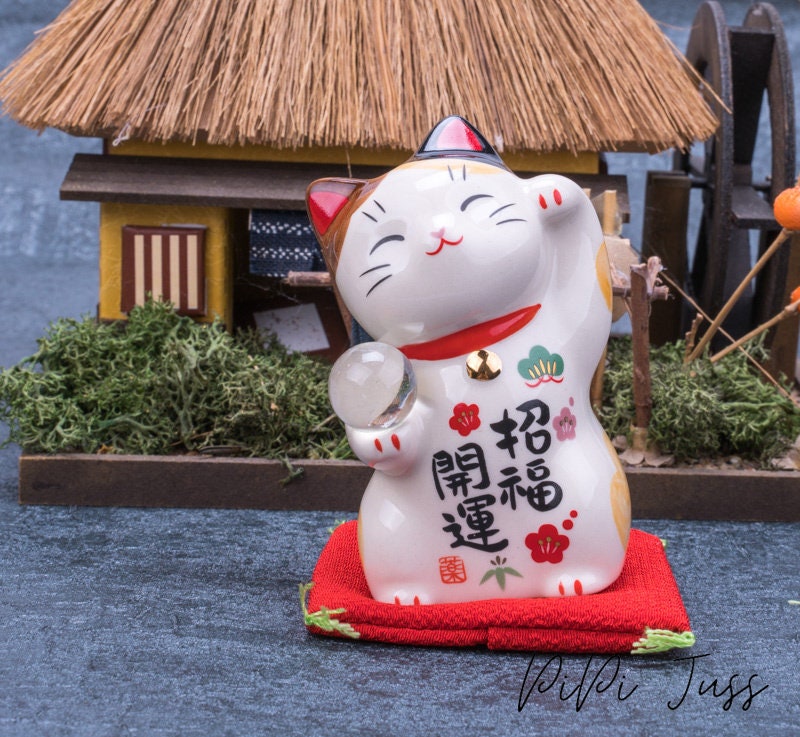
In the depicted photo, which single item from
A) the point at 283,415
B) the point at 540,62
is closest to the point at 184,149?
the point at 283,415

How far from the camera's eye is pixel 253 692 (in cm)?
136

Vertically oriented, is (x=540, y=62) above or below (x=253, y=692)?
above

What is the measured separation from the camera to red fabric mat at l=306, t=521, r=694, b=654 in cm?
143

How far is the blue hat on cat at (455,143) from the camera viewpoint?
147cm

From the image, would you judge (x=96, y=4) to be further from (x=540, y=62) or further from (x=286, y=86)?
(x=540, y=62)

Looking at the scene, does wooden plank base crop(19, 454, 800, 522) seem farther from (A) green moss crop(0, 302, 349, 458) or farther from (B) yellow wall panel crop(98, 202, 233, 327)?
(B) yellow wall panel crop(98, 202, 233, 327)

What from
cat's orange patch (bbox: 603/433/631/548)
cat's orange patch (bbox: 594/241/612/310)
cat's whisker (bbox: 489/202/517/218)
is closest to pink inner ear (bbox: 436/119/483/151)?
cat's whisker (bbox: 489/202/517/218)

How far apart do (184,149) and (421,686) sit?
130cm

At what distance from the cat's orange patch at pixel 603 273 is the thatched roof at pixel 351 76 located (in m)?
0.66

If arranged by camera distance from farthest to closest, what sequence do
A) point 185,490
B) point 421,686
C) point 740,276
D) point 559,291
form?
point 740,276, point 185,490, point 559,291, point 421,686

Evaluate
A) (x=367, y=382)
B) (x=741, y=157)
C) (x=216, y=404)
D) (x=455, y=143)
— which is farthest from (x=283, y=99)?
(x=741, y=157)

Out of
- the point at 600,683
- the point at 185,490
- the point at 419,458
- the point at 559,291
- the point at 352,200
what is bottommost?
the point at 185,490

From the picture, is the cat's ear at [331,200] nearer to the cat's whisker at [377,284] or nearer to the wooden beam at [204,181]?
the cat's whisker at [377,284]

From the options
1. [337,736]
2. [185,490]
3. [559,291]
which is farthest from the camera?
[185,490]
